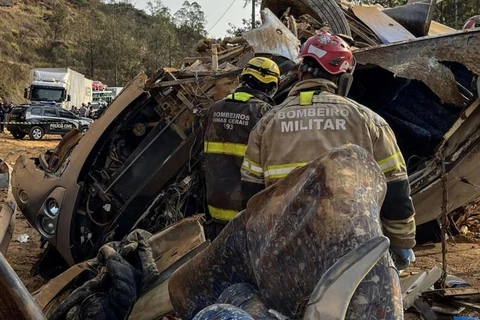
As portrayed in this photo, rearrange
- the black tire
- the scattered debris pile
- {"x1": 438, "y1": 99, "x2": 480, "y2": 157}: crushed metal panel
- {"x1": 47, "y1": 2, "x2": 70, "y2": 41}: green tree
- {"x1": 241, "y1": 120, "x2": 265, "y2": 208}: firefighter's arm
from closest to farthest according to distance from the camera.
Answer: {"x1": 241, "y1": 120, "x2": 265, "y2": 208}: firefighter's arm < the scattered debris pile < {"x1": 438, "y1": 99, "x2": 480, "y2": 157}: crushed metal panel < the black tire < {"x1": 47, "y1": 2, "x2": 70, "y2": 41}: green tree

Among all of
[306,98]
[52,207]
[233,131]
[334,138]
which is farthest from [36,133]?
[334,138]

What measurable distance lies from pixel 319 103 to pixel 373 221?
92cm

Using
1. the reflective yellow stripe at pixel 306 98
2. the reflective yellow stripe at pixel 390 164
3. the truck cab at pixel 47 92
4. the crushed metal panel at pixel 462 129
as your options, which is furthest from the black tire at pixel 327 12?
the truck cab at pixel 47 92

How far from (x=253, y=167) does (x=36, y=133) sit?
1948 cm

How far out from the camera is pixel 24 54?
49844 mm

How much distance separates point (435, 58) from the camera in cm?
405

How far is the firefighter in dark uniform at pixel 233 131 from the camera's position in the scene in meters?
3.78

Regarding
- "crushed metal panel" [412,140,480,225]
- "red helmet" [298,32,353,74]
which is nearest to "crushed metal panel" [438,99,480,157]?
"crushed metal panel" [412,140,480,225]

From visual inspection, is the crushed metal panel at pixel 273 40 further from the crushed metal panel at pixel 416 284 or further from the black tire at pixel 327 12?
the crushed metal panel at pixel 416 284

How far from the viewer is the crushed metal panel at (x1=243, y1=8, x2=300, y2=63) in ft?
15.8

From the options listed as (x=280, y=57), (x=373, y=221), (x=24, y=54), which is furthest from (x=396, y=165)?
(x=24, y=54)

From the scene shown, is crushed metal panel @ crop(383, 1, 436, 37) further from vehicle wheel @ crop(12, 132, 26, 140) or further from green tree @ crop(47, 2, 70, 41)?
green tree @ crop(47, 2, 70, 41)

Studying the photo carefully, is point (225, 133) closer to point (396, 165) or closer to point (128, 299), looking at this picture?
point (128, 299)

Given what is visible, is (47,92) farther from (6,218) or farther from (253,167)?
(253,167)
